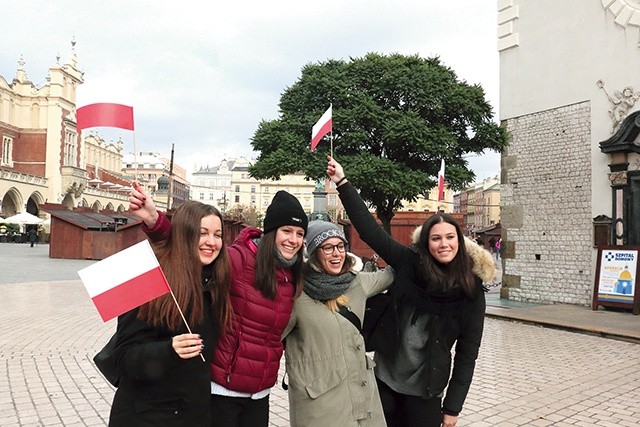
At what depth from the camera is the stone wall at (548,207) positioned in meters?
12.5

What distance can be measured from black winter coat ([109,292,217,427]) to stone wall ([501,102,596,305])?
12143 mm

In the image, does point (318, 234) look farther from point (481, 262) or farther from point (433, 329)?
point (481, 262)

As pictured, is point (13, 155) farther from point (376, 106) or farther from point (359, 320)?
point (359, 320)

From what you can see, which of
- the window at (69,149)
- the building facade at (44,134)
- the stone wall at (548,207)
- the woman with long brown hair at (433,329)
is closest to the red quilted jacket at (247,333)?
the woman with long brown hair at (433,329)

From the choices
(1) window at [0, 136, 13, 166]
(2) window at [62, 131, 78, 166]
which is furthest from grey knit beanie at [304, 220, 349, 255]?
(2) window at [62, 131, 78, 166]

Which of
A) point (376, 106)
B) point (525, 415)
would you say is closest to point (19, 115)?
point (376, 106)

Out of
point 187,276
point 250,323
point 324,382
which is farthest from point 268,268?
point 324,382

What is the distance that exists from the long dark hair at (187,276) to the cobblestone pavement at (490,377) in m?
2.66

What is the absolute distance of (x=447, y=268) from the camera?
2.78m

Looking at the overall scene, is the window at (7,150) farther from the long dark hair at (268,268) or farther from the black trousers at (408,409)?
the black trousers at (408,409)

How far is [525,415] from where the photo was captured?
4758mm

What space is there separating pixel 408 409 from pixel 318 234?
1.05 meters

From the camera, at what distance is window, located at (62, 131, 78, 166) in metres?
48.9

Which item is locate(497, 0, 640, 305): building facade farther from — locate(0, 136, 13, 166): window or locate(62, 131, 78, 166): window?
locate(0, 136, 13, 166): window
